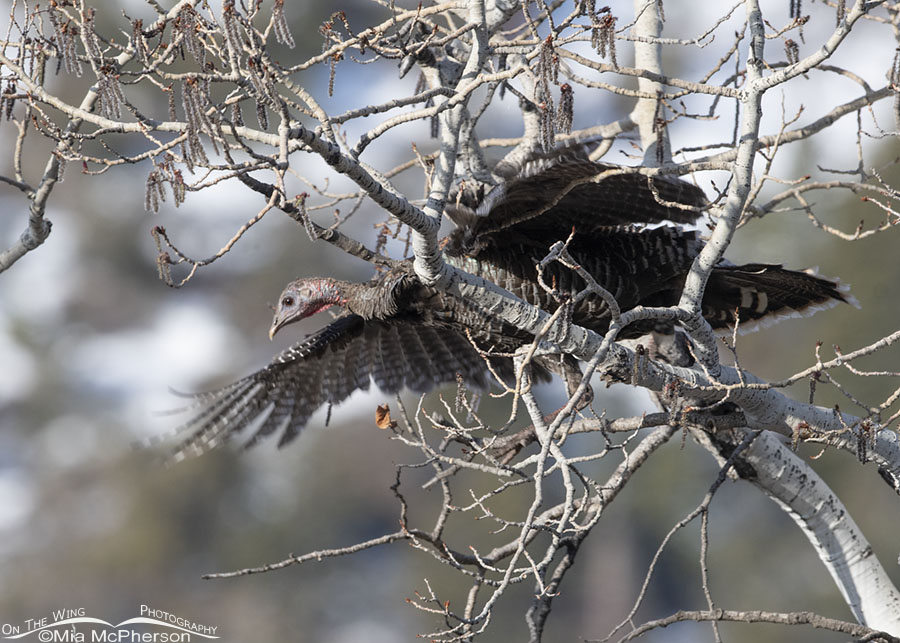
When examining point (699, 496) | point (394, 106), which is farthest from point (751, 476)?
point (699, 496)

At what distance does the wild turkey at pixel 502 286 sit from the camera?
4.47 m

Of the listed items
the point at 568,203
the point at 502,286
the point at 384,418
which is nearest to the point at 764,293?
the point at 502,286

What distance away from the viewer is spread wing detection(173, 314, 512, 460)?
6219 mm

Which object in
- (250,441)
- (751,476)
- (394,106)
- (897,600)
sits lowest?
(897,600)

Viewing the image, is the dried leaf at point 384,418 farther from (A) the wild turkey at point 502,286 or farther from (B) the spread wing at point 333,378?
(B) the spread wing at point 333,378

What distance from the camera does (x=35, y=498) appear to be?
31.5 m

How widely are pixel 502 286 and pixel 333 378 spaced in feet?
4.99

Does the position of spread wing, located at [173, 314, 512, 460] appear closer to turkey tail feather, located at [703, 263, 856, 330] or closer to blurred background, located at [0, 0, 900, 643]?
turkey tail feather, located at [703, 263, 856, 330]

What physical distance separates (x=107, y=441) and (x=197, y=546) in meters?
5.14

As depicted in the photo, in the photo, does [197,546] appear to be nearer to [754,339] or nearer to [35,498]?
[35,498]

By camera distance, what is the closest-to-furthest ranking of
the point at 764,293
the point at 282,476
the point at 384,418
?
the point at 384,418 < the point at 764,293 < the point at 282,476

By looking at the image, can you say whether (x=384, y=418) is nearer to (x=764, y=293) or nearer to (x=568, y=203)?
(x=568, y=203)

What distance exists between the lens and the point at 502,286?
17.3ft

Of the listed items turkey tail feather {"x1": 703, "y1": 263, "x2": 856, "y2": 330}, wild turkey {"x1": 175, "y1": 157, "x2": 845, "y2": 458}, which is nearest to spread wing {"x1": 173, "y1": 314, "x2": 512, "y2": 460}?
wild turkey {"x1": 175, "y1": 157, "x2": 845, "y2": 458}
